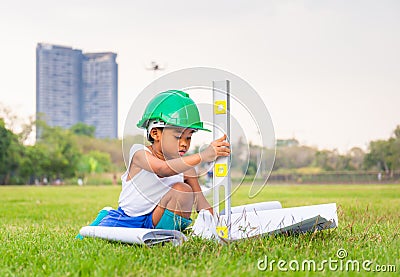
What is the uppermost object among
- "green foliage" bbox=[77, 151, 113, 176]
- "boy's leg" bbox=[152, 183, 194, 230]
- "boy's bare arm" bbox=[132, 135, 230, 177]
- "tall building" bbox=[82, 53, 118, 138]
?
"tall building" bbox=[82, 53, 118, 138]

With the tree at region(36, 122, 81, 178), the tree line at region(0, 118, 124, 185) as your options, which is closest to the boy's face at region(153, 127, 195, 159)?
the tree line at region(0, 118, 124, 185)

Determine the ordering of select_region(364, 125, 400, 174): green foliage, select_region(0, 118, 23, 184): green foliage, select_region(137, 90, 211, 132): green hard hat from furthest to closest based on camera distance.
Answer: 1. select_region(0, 118, 23, 184): green foliage
2. select_region(364, 125, 400, 174): green foliage
3. select_region(137, 90, 211, 132): green hard hat

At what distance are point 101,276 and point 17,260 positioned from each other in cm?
73

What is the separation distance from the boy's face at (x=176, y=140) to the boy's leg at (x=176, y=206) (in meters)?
0.20

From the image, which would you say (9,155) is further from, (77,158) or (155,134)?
(155,134)

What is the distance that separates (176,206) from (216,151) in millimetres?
523

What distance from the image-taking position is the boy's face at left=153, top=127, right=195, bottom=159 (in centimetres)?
323

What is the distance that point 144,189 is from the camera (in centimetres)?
345

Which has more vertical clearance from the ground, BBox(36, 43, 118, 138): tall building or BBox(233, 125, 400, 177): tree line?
BBox(36, 43, 118, 138): tall building

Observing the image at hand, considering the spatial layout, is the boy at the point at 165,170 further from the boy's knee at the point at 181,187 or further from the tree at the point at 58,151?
the tree at the point at 58,151

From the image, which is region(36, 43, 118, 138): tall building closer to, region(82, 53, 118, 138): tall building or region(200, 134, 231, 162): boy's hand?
region(82, 53, 118, 138): tall building

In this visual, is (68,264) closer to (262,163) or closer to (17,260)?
(17,260)

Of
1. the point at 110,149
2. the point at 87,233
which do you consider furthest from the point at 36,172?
the point at 87,233

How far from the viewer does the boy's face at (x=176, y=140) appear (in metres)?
3.23
